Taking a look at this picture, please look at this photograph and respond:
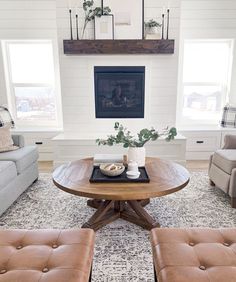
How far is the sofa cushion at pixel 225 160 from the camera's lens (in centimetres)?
280

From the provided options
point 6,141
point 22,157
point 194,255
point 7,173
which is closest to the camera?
point 194,255

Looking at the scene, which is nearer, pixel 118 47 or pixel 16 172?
pixel 16 172

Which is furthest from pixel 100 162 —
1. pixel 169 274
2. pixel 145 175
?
pixel 169 274

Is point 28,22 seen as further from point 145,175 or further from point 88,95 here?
point 145,175

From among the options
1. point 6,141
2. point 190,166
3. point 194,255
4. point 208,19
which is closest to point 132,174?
point 194,255

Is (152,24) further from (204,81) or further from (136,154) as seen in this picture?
A: (136,154)

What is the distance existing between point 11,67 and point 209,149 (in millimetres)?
3733

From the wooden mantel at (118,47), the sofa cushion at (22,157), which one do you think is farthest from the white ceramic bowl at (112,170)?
the wooden mantel at (118,47)

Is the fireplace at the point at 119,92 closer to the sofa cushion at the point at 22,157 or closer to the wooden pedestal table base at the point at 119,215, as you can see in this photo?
the sofa cushion at the point at 22,157

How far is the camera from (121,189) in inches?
81.9

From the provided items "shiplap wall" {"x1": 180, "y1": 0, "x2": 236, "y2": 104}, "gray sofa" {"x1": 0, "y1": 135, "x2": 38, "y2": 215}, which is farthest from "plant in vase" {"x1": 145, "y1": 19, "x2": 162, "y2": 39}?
"gray sofa" {"x1": 0, "y1": 135, "x2": 38, "y2": 215}

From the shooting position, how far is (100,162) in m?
2.60

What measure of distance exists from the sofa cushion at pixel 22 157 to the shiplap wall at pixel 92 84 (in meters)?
1.04

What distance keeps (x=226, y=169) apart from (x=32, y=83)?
A: 11.5 feet
